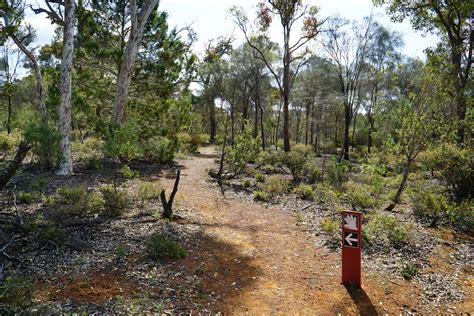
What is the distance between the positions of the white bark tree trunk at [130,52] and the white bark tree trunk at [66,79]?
1.65 metres

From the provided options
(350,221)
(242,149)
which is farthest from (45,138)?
(242,149)

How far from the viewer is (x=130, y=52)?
10883 mm

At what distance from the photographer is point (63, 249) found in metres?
4.52

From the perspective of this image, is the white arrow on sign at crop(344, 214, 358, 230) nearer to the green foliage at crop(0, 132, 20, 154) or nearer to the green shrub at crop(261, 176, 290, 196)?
the green shrub at crop(261, 176, 290, 196)

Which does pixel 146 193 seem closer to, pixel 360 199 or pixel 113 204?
pixel 113 204

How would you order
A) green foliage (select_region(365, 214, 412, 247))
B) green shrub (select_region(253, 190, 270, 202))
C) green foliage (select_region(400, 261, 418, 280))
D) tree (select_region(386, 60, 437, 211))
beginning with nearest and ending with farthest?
1. green foliage (select_region(400, 261, 418, 280))
2. green foliage (select_region(365, 214, 412, 247))
3. tree (select_region(386, 60, 437, 211))
4. green shrub (select_region(253, 190, 270, 202))

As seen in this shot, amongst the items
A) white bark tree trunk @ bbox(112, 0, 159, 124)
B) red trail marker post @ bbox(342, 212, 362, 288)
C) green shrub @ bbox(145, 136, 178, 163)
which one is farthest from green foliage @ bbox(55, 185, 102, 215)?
green shrub @ bbox(145, 136, 178, 163)

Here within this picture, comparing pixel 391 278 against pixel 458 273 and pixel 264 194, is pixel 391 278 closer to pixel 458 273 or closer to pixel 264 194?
pixel 458 273

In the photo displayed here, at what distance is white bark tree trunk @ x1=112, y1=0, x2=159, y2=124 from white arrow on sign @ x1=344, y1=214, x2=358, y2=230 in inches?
341

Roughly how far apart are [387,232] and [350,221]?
2.27 metres

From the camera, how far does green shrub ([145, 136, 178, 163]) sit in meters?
13.4

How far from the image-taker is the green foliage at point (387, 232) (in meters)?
5.50

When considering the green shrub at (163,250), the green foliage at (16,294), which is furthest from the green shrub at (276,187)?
the green foliage at (16,294)

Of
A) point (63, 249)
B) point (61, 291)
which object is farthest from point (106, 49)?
point (61, 291)
